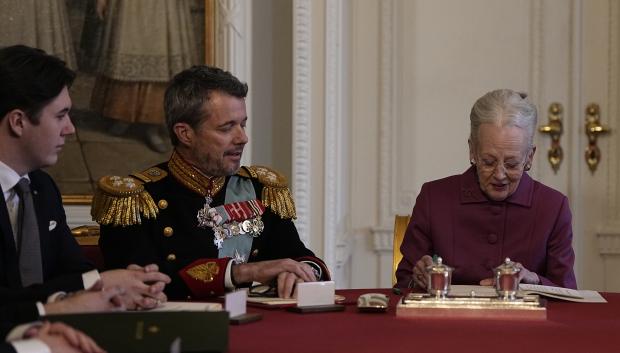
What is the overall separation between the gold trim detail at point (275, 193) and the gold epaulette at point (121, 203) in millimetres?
426

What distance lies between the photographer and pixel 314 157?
577 centimetres

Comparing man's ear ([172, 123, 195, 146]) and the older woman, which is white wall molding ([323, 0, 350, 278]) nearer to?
the older woman

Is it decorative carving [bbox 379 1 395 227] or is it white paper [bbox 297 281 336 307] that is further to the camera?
decorative carving [bbox 379 1 395 227]

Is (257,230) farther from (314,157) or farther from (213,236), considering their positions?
(314,157)

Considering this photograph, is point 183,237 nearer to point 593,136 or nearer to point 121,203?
point 121,203

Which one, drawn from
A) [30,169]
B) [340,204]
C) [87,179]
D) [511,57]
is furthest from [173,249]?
[511,57]

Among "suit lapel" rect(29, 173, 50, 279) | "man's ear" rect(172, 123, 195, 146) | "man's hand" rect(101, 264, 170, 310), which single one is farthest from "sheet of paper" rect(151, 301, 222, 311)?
"man's ear" rect(172, 123, 195, 146)

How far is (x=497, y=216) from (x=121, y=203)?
49.6 inches

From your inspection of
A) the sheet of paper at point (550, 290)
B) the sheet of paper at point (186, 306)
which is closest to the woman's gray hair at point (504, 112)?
the sheet of paper at point (550, 290)

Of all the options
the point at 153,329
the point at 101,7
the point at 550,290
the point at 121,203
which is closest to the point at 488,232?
the point at 550,290

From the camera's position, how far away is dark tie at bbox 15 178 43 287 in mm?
3180

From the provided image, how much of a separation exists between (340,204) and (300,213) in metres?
0.46

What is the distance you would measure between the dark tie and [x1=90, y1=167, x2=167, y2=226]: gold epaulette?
0.37 meters

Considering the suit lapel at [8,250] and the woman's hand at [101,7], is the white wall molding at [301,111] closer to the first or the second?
the woman's hand at [101,7]
